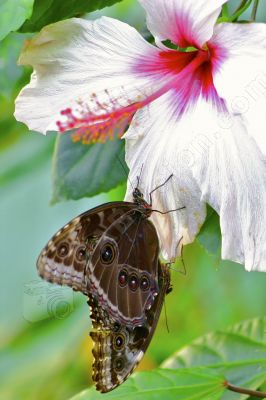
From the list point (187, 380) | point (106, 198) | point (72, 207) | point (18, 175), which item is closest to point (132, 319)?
point (187, 380)

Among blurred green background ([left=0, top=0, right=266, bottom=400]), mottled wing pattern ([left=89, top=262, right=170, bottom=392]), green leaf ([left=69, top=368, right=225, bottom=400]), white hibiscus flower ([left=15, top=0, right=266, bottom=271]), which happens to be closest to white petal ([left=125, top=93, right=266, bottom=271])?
white hibiscus flower ([left=15, top=0, right=266, bottom=271])

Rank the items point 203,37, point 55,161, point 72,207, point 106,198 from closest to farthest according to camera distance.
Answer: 1. point 203,37
2. point 55,161
3. point 106,198
4. point 72,207

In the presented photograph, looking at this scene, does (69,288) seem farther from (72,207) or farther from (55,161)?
(72,207)

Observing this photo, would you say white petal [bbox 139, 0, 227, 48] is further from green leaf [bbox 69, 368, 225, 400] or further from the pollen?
green leaf [bbox 69, 368, 225, 400]

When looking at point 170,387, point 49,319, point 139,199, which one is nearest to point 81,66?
point 139,199

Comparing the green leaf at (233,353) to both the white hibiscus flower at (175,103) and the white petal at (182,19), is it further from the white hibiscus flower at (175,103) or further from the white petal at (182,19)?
the white petal at (182,19)

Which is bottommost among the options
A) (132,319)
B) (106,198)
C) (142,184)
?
(106,198)

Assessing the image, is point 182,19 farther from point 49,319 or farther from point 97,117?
point 49,319
